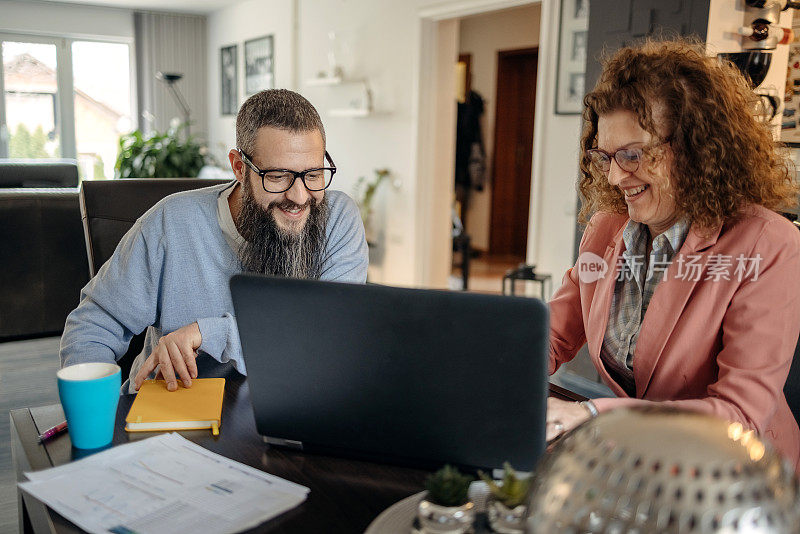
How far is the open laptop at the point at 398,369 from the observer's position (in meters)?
0.76

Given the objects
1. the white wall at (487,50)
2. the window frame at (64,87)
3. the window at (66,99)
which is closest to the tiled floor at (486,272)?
the white wall at (487,50)

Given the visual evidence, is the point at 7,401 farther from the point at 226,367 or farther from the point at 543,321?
the point at 543,321

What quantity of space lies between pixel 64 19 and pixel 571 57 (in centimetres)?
667

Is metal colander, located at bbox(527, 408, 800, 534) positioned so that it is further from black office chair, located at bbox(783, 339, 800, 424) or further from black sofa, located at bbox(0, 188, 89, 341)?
black sofa, located at bbox(0, 188, 89, 341)

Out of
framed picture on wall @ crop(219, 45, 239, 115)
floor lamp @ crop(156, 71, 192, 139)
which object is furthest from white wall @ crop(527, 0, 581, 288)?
floor lamp @ crop(156, 71, 192, 139)

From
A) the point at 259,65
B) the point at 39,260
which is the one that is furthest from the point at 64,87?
the point at 39,260

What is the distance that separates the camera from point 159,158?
7.43m

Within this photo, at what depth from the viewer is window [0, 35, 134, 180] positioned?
790 cm

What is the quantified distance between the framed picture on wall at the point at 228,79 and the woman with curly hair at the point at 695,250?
7126 mm

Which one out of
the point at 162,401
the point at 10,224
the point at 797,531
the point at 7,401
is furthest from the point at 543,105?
the point at 797,531

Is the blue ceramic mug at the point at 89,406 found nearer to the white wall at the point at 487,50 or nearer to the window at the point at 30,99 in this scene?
the white wall at the point at 487,50

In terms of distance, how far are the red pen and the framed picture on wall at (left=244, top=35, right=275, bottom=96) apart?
6.29 metres

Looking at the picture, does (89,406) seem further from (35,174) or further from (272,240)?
(35,174)

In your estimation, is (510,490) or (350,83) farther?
(350,83)
